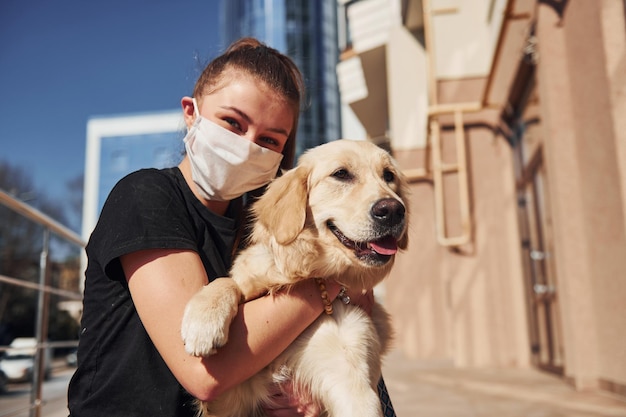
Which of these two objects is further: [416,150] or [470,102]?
[416,150]

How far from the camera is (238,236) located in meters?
2.10

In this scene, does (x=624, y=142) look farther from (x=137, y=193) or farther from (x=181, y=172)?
(x=137, y=193)

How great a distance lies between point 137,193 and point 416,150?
9834 millimetres

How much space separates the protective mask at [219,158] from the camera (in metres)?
1.94

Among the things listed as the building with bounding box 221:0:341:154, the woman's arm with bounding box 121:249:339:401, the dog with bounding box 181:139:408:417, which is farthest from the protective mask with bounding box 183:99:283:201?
the building with bounding box 221:0:341:154

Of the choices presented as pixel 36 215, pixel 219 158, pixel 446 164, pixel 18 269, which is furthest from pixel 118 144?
pixel 219 158

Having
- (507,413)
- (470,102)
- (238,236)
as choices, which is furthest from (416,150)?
(238,236)

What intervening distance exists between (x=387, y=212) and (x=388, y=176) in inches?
16.9

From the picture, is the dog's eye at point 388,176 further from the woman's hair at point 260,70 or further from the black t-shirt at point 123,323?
the black t-shirt at point 123,323

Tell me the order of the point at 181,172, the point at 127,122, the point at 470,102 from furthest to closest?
the point at 127,122, the point at 470,102, the point at 181,172

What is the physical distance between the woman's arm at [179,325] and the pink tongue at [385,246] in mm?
433

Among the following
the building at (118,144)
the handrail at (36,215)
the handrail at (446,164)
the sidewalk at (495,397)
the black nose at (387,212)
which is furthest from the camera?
the building at (118,144)

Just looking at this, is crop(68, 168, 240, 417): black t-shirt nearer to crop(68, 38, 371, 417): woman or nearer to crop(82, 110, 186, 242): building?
crop(68, 38, 371, 417): woman

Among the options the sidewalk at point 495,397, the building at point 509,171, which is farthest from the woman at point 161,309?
the sidewalk at point 495,397
